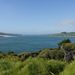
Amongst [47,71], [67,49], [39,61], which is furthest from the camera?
[67,49]

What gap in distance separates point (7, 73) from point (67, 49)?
21.4 m

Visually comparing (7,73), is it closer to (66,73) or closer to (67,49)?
(66,73)

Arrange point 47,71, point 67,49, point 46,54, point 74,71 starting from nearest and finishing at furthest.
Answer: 1. point 74,71
2. point 47,71
3. point 46,54
4. point 67,49

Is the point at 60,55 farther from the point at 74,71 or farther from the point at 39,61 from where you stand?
the point at 74,71

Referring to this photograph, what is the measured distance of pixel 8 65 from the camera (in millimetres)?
10727

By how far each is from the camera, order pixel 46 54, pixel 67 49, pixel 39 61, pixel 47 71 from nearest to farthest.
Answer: pixel 47 71
pixel 39 61
pixel 46 54
pixel 67 49

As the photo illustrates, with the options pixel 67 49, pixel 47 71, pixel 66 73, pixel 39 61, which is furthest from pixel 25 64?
pixel 67 49

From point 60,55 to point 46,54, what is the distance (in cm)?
139

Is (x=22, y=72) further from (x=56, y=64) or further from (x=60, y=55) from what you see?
(x=60, y=55)

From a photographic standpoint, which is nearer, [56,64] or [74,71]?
[74,71]

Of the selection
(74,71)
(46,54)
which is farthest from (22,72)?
(46,54)

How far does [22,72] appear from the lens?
9859mm

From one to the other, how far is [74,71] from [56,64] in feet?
5.52

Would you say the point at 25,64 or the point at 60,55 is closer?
the point at 25,64
